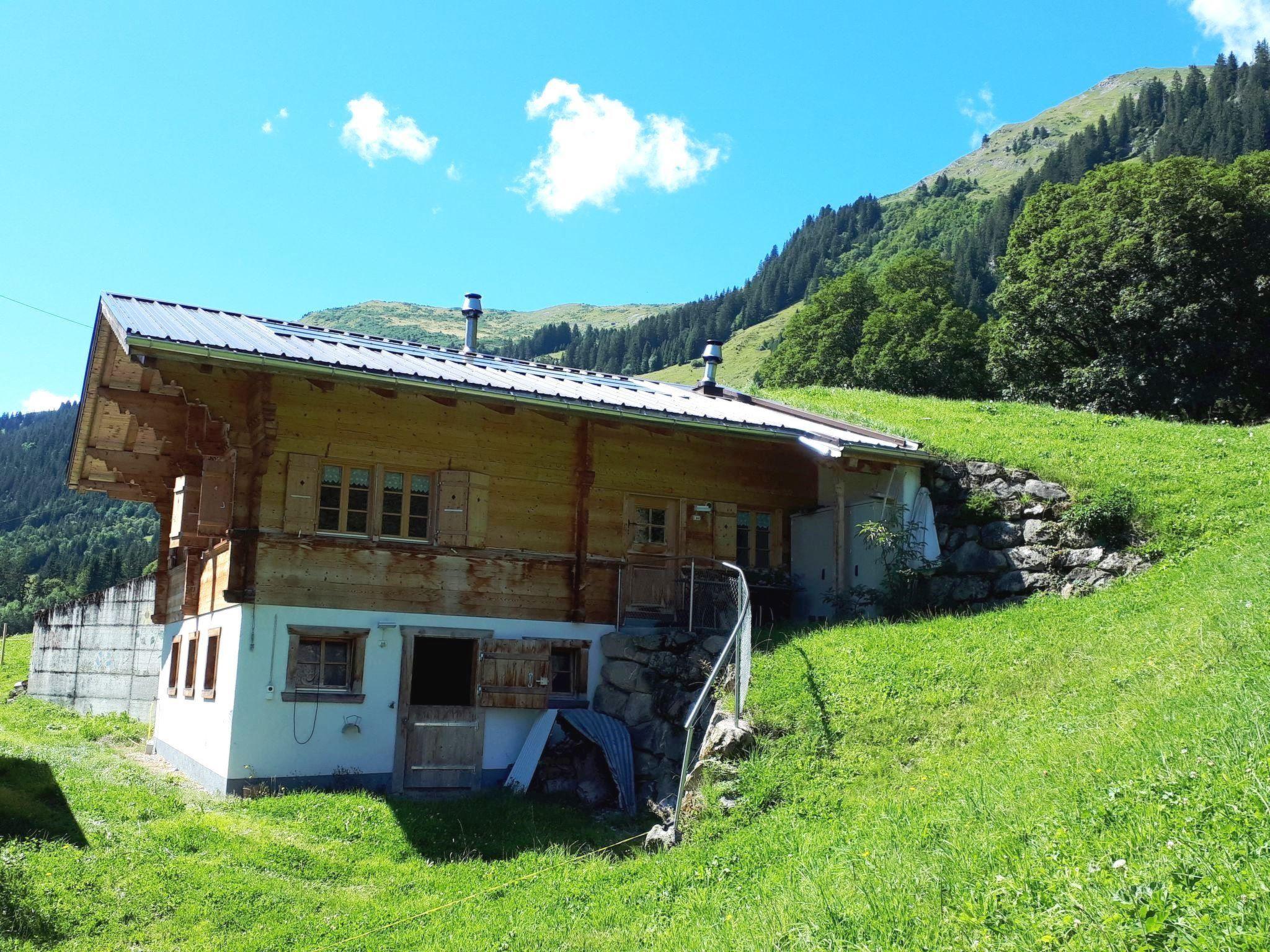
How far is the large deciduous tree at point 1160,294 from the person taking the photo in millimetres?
34031

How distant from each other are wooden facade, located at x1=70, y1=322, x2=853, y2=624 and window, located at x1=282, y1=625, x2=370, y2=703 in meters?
0.46

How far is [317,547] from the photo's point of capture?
14.4 m

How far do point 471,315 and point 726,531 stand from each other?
7.33 metres

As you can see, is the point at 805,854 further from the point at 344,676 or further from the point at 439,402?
the point at 439,402

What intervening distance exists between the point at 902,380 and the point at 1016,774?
3868 cm

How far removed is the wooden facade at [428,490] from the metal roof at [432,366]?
44cm

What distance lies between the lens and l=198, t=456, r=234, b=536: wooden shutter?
550 inches

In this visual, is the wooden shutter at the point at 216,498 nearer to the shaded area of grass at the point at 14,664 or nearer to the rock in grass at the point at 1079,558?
the rock in grass at the point at 1079,558

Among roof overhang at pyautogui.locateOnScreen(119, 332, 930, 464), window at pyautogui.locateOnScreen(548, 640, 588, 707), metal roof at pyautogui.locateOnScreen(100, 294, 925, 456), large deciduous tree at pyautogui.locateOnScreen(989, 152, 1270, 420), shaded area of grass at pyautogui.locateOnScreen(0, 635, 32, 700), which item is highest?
large deciduous tree at pyautogui.locateOnScreen(989, 152, 1270, 420)

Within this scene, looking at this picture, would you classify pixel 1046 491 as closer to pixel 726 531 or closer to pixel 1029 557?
pixel 1029 557

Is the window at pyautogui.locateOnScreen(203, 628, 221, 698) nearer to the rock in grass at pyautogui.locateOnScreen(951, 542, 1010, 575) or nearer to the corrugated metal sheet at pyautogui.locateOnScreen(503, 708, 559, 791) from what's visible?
the corrugated metal sheet at pyautogui.locateOnScreen(503, 708, 559, 791)

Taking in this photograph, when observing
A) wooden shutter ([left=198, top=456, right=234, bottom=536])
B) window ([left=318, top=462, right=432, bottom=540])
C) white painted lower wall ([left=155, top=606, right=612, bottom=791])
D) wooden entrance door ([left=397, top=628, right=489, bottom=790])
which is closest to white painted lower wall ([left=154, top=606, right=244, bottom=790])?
white painted lower wall ([left=155, top=606, right=612, bottom=791])

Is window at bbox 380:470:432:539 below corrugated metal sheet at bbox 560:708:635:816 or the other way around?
the other way around

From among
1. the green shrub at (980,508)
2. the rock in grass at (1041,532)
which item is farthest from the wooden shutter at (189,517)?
the rock in grass at (1041,532)
